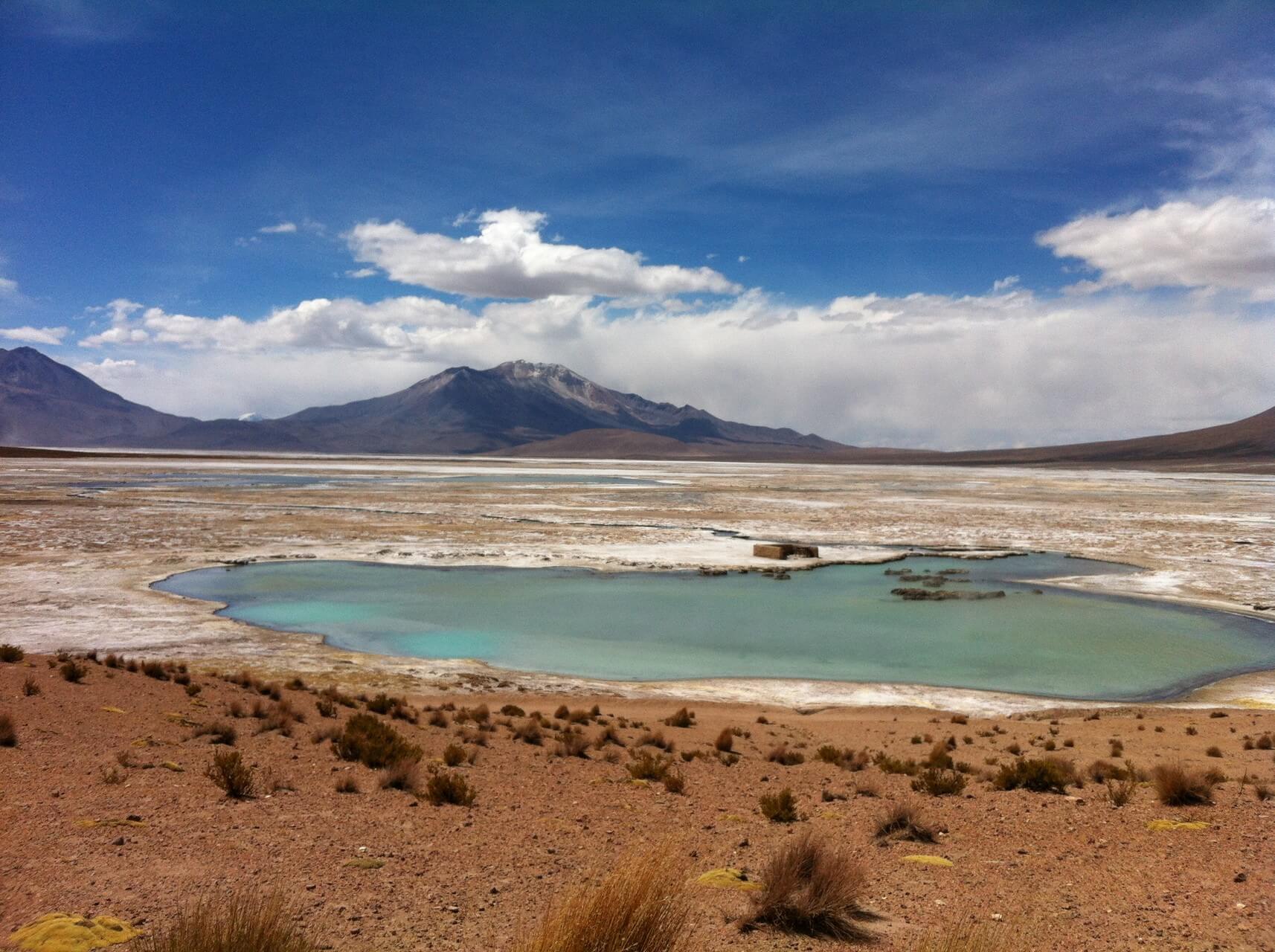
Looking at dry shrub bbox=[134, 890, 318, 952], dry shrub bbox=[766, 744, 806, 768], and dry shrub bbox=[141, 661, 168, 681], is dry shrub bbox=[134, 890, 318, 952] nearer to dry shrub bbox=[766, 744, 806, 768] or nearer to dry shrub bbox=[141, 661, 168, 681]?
dry shrub bbox=[766, 744, 806, 768]

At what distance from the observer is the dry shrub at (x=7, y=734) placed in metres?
8.16

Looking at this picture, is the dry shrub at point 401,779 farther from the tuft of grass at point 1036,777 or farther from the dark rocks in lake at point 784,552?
the dark rocks in lake at point 784,552

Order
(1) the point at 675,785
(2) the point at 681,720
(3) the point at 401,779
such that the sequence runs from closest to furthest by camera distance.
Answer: (3) the point at 401,779 → (1) the point at 675,785 → (2) the point at 681,720

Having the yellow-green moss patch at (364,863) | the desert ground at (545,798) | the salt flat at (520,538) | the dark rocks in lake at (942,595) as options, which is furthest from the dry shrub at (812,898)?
the dark rocks in lake at (942,595)

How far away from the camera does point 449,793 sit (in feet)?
26.0

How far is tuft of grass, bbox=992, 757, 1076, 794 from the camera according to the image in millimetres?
8688

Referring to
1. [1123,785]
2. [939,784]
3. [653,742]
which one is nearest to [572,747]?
[653,742]

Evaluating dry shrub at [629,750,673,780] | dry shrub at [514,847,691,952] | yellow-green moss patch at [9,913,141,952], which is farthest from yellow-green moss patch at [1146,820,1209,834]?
yellow-green moss patch at [9,913,141,952]

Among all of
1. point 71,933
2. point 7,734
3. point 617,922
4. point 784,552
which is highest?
point 617,922

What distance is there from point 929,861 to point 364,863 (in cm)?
454

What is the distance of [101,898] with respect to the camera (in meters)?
5.12

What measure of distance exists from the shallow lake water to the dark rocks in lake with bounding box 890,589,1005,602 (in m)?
0.34

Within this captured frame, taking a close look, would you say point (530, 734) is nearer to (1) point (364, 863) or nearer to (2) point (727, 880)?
(1) point (364, 863)

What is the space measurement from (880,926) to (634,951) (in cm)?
229
